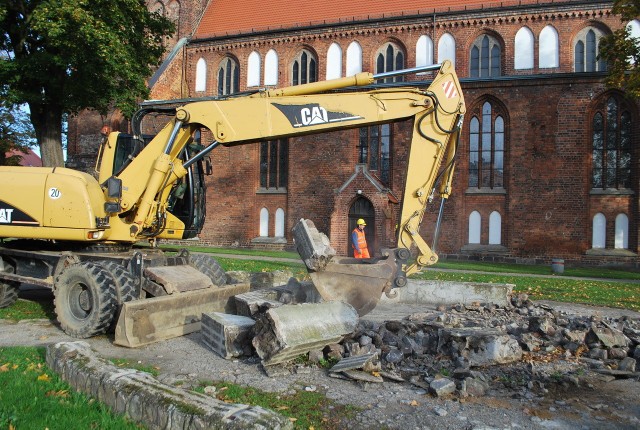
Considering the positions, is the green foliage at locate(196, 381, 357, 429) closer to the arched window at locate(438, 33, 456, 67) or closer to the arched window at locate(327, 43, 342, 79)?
the arched window at locate(438, 33, 456, 67)

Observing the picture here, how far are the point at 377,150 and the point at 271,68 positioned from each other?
7.15 m

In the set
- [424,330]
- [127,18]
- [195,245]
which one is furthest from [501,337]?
[195,245]

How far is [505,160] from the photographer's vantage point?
2242cm

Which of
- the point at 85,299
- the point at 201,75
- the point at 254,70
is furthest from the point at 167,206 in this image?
the point at 201,75

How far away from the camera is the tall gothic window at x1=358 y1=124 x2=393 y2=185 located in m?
23.8

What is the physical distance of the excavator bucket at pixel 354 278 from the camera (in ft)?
21.7

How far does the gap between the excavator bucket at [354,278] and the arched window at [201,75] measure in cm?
2263

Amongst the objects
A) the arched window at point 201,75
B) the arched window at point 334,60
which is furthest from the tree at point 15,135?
the arched window at point 334,60

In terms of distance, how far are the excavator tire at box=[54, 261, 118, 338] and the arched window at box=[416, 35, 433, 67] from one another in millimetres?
20079

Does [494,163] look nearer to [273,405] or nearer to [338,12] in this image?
[338,12]

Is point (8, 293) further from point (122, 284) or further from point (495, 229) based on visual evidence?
point (495, 229)

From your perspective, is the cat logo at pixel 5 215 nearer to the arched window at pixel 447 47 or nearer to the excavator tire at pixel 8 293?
the excavator tire at pixel 8 293

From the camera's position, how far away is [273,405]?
14.8ft

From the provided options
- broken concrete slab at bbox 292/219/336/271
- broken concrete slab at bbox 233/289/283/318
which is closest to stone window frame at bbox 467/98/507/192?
broken concrete slab at bbox 292/219/336/271
